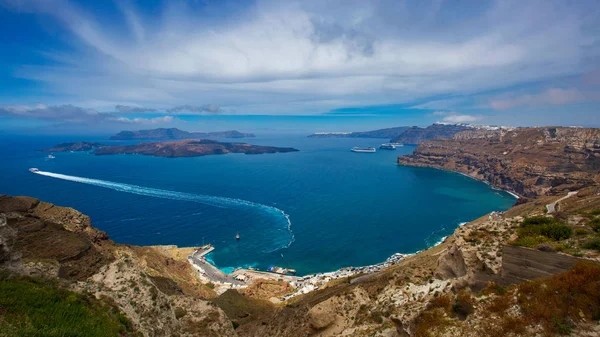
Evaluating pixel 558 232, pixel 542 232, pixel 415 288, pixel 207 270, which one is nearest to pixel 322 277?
pixel 207 270

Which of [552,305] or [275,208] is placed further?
[275,208]

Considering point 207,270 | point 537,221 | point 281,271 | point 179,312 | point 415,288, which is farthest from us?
point 281,271

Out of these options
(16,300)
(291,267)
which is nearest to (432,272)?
(16,300)

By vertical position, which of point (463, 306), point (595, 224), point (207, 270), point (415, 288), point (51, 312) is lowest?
point (207, 270)

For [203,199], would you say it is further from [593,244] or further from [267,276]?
[593,244]

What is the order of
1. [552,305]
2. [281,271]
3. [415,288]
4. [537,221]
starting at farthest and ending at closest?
[281,271] → [415,288] → [537,221] → [552,305]

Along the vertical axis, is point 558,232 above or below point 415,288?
above

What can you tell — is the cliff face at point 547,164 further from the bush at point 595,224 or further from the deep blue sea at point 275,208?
the bush at point 595,224

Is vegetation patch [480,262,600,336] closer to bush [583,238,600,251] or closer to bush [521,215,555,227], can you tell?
bush [583,238,600,251]
